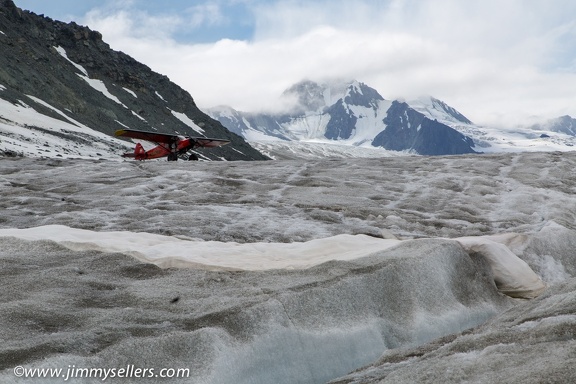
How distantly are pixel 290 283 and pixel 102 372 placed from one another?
320 cm

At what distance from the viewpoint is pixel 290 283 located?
8.34 m

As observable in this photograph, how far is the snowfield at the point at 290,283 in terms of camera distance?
237 inches

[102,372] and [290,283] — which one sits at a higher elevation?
[290,283]

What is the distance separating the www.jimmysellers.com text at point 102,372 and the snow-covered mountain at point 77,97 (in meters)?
33.5

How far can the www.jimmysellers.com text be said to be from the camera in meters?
5.53

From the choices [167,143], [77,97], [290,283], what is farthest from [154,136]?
[77,97]

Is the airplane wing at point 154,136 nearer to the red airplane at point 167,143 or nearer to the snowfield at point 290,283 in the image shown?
the red airplane at point 167,143

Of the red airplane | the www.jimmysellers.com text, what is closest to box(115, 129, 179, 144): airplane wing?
the red airplane

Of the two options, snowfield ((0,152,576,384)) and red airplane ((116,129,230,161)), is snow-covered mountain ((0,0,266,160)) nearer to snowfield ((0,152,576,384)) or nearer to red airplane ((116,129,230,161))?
red airplane ((116,129,230,161))

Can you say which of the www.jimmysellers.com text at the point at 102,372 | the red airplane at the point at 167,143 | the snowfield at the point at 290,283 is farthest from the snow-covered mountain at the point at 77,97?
the www.jimmysellers.com text at the point at 102,372

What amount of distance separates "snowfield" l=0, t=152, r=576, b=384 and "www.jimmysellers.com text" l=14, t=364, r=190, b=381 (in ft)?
0.20

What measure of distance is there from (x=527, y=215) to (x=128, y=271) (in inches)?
445

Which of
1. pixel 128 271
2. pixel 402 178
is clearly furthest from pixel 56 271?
pixel 402 178

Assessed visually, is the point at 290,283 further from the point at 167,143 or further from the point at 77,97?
the point at 77,97
